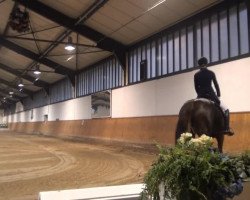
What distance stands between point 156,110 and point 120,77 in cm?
Result: 446

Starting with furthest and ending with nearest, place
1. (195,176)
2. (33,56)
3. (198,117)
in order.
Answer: (33,56), (198,117), (195,176)

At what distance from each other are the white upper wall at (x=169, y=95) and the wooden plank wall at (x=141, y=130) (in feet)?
1.16

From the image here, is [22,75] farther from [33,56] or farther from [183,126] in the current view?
[183,126]

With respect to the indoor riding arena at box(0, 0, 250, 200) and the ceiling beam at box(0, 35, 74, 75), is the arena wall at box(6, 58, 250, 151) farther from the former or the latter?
the ceiling beam at box(0, 35, 74, 75)

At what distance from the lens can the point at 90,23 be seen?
15.9 m

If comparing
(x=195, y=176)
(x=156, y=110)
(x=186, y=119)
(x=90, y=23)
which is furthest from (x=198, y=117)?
(x=90, y=23)

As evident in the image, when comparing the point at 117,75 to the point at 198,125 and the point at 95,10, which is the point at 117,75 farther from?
the point at 198,125

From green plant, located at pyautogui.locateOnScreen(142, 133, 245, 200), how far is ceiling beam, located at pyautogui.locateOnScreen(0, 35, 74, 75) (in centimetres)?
1975

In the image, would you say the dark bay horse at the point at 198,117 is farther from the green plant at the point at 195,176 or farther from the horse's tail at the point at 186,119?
the green plant at the point at 195,176

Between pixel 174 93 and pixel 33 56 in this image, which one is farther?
pixel 33 56

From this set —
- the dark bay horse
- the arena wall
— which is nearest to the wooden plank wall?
the arena wall

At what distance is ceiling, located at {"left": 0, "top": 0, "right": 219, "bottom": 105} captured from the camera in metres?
12.8

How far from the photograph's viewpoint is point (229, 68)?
1027 cm

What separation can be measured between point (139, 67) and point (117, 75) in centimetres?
246
